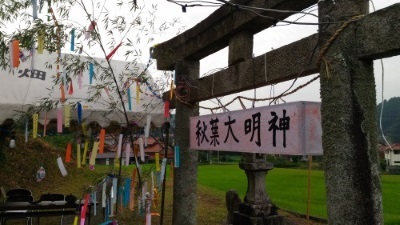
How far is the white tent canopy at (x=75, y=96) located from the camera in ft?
16.7

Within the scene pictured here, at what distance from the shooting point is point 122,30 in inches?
182

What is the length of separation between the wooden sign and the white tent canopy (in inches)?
72.9

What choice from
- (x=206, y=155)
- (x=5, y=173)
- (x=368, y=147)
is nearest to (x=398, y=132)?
(x=206, y=155)

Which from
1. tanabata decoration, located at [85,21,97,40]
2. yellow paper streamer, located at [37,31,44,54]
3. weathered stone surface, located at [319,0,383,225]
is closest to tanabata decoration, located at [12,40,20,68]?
yellow paper streamer, located at [37,31,44,54]

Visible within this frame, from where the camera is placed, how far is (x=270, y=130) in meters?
2.91

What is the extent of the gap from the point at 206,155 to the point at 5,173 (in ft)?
140

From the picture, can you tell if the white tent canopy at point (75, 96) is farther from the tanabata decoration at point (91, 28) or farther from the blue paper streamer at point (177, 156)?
the blue paper streamer at point (177, 156)

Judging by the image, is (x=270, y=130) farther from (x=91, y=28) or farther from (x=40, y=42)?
(x=40, y=42)

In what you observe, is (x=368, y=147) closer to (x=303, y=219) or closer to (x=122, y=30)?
(x=122, y=30)

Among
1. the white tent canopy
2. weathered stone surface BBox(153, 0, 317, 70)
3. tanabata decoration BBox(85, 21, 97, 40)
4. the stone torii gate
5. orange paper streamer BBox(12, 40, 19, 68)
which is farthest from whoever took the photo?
the white tent canopy

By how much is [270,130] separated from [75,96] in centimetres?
367

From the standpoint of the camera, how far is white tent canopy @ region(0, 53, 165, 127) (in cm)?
509

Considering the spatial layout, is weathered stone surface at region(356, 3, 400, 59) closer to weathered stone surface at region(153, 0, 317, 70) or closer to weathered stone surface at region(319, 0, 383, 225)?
weathered stone surface at region(319, 0, 383, 225)

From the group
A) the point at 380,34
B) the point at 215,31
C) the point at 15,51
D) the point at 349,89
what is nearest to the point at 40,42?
the point at 15,51
